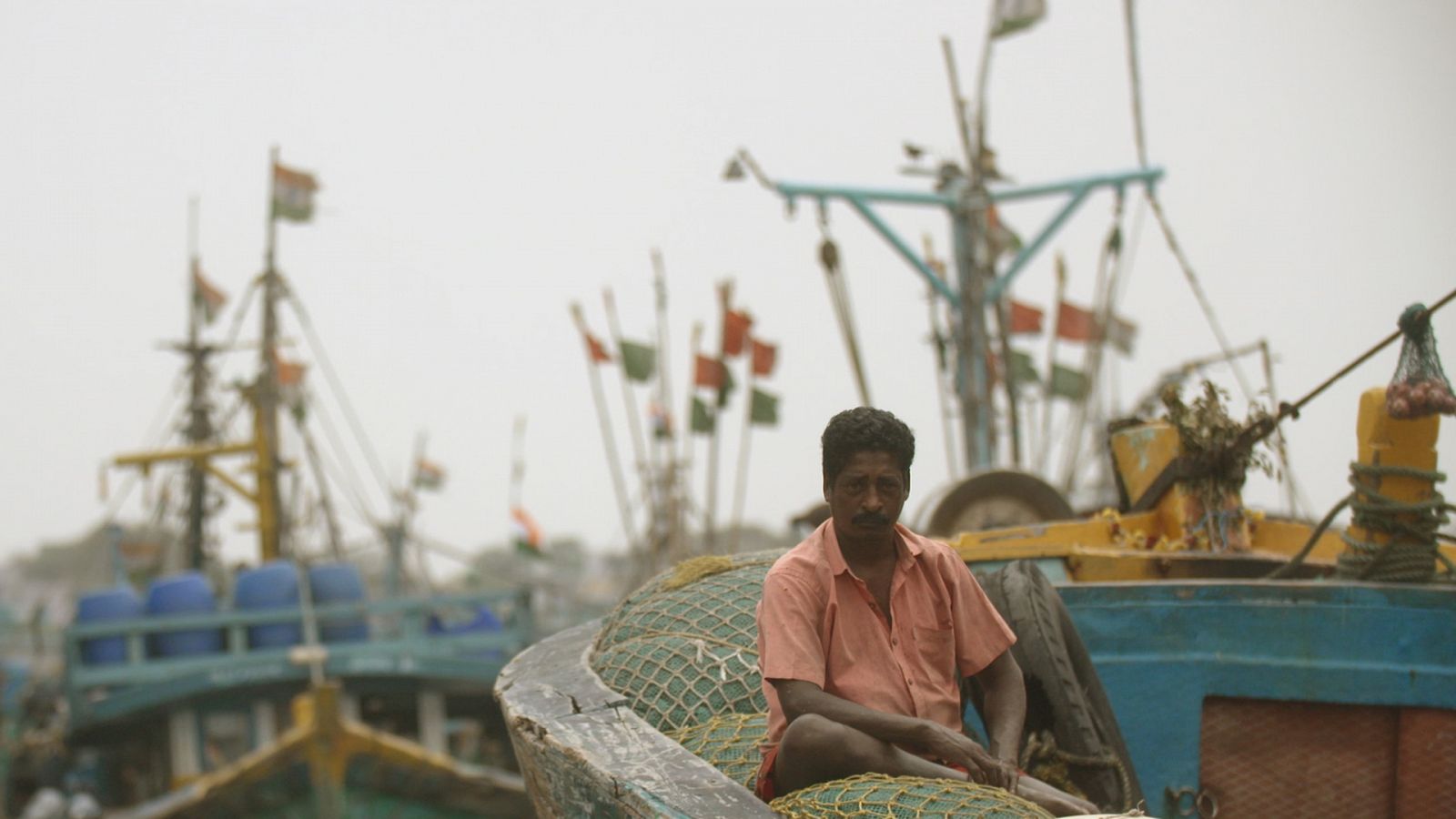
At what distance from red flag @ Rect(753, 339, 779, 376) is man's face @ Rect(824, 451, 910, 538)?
12924mm

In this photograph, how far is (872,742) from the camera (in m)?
2.40

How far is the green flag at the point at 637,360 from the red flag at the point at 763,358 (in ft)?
4.35

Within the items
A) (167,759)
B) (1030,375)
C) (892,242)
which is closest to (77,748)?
(167,759)

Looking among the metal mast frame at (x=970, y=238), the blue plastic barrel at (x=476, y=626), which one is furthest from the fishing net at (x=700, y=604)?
the blue plastic barrel at (x=476, y=626)

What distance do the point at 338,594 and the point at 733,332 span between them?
5026 millimetres

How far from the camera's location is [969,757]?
2418 mm

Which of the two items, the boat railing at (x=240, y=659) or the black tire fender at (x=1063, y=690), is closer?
the black tire fender at (x=1063, y=690)

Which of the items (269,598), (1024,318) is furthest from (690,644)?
(1024,318)

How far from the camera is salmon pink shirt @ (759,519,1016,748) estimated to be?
2553mm

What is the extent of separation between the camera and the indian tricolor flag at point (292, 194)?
16.6 metres

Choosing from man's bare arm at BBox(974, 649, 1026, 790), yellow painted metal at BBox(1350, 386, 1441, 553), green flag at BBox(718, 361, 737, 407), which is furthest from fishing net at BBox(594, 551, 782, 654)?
green flag at BBox(718, 361, 737, 407)

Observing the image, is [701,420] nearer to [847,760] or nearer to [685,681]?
[685,681]

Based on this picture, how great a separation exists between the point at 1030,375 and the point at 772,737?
1354 cm

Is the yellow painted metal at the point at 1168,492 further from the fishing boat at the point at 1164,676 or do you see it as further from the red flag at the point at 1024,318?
the red flag at the point at 1024,318
